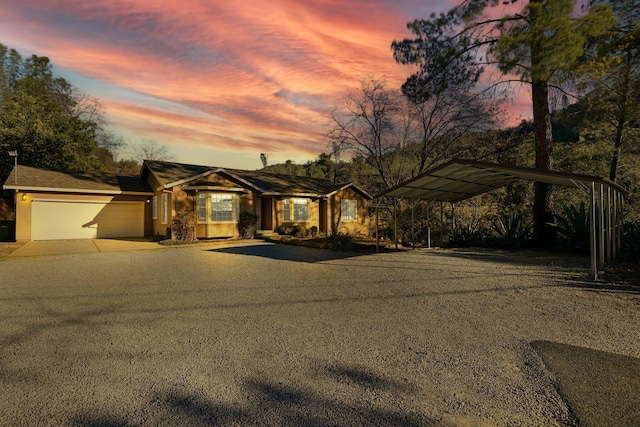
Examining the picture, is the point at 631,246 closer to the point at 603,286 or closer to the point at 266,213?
the point at 603,286

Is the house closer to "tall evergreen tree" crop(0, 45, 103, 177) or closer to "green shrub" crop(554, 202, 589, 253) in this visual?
"tall evergreen tree" crop(0, 45, 103, 177)

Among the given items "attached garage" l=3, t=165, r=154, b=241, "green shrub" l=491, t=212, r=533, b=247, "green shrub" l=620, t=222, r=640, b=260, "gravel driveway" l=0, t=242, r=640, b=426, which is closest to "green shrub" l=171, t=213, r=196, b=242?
"attached garage" l=3, t=165, r=154, b=241

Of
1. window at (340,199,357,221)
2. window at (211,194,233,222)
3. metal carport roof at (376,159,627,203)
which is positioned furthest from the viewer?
window at (340,199,357,221)

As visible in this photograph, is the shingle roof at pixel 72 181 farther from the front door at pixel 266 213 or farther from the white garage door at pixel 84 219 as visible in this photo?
the front door at pixel 266 213

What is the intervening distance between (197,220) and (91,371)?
14519 mm

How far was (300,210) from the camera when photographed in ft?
70.4

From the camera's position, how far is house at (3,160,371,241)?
1703 centimetres

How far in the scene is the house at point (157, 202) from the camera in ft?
55.9

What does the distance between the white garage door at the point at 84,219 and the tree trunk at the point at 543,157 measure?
19.8m

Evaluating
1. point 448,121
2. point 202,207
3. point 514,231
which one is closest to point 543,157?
point 514,231

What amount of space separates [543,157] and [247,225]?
45.2ft

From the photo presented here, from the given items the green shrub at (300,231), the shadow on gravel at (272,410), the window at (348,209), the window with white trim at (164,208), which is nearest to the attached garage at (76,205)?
the window with white trim at (164,208)

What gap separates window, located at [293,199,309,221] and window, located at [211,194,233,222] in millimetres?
4266

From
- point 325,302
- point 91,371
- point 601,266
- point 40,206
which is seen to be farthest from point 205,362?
point 40,206
